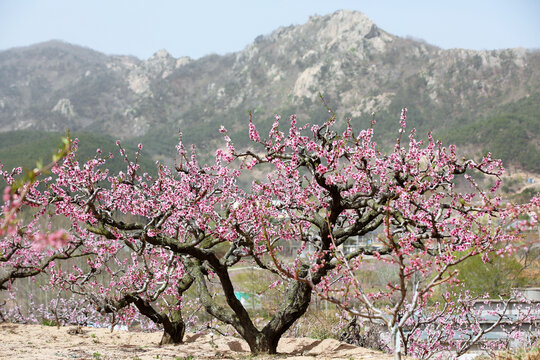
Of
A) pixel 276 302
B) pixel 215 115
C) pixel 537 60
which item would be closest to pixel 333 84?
pixel 215 115

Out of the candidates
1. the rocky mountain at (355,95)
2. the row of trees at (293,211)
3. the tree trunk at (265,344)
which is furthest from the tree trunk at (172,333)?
the rocky mountain at (355,95)

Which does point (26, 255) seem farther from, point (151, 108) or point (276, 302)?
point (151, 108)

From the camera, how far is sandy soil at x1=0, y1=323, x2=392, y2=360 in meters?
8.33

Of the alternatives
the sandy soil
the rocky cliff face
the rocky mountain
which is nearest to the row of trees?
the sandy soil

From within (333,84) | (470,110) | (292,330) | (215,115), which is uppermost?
(333,84)

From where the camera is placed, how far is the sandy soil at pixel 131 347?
27.3 feet

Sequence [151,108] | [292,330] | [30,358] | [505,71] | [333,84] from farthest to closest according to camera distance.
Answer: [151,108] < [333,84] < [505,71] < [292,330] < [30,358]

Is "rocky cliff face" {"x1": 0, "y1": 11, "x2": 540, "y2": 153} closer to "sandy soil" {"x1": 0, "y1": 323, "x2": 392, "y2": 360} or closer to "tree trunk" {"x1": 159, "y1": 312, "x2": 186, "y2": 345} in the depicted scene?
"sandy soil" {"x1": 0, "y1": 323, "x2": 392, "y2": 360}

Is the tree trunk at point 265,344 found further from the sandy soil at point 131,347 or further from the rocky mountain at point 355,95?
the rocky mountain at point 355,95

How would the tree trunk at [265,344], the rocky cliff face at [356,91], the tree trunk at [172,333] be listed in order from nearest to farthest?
the tree trunk at [265,344] < the tree trunk at [172,333] < the rocky cliff face at [356,91]

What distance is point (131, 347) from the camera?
33.3ft

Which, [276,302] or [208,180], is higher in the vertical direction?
[208,180]

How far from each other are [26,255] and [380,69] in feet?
572

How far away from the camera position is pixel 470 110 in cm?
12950
